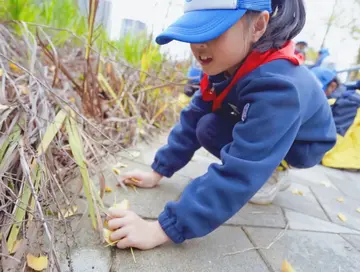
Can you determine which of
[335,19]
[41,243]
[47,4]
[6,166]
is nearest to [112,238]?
[41,243]

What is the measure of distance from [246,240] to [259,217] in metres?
0.21

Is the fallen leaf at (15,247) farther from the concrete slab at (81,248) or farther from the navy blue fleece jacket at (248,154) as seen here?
the navy blue fleece jacket at (248,154)

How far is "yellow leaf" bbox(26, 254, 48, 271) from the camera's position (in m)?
0.58

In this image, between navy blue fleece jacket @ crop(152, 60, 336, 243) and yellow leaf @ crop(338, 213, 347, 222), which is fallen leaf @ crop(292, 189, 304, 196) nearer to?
yellow leaf @ crop(338, 213, 347, 222)

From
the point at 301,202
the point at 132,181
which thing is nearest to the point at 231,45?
the point at 132,181

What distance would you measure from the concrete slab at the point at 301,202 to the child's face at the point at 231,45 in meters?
0.69

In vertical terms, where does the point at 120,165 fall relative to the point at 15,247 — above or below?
below

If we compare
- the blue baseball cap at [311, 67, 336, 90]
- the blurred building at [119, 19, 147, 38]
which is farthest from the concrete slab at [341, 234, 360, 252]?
the blue baseball cap at [311, 67, 336, 90]

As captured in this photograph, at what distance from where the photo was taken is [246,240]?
2.91 feet

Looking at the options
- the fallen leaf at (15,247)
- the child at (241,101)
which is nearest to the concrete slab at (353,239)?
the child at (241,101)

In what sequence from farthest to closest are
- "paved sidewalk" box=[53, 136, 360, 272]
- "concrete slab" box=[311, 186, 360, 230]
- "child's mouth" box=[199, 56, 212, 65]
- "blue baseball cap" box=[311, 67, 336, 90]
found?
"blue baseball cap" box=[311, 67, 336, 90] → "concrete slab" box=[311, 186, 360, 230] → "child's mouth" box=[199, 56, 212, 65] → "paved sidewalk" box=[53, 136, 360, 272]

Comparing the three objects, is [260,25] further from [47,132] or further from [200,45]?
[47,132]

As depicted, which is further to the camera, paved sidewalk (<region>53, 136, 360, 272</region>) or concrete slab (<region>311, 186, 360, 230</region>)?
concrete slab (<region>311, 186, 360, 230</region>)

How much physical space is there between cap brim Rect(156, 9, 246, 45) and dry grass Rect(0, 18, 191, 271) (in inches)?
11.5
